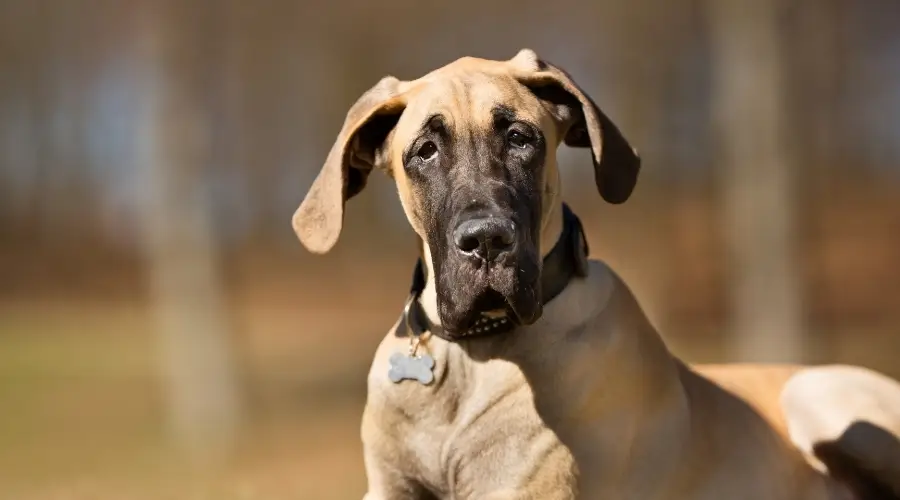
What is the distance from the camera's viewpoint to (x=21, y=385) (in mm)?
10430

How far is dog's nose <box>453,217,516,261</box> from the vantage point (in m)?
2.11

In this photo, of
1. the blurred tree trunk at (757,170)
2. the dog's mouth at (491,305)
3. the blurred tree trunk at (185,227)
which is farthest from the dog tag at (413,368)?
the blurred tree trunk at (185,227)

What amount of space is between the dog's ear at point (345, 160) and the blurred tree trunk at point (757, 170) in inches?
181

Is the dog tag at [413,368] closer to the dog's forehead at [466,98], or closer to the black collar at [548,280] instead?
the black collar at [548,280]

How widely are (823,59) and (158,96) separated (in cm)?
519

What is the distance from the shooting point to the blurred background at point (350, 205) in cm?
676

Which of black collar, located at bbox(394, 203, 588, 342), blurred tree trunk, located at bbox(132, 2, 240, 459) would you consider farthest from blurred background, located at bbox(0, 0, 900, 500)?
black collar, located at bbox(394, 203, 588, 342)

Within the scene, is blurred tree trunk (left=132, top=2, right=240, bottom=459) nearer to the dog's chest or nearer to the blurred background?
the blurred background

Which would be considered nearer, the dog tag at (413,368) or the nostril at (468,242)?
the nostril at (468,242)

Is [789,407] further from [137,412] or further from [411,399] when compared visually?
[137,412]

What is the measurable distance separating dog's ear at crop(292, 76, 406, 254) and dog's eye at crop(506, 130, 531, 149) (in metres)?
0.31

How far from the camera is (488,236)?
2.11 m

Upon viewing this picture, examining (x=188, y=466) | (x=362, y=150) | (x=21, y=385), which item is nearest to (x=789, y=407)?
(x=362, y=150)

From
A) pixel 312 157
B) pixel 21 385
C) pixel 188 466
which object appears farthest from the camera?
pixel 312 157
